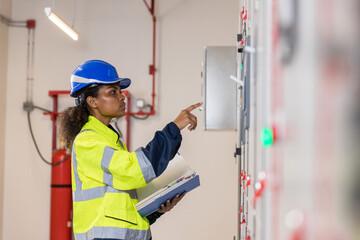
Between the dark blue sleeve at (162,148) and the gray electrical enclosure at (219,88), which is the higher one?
the gray electrical enclosure at (219,88)

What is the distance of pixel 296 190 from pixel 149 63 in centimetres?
427

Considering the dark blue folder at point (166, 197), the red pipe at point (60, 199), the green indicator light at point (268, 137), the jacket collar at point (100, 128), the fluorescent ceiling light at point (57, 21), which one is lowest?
the red pipe at point (60, 199)

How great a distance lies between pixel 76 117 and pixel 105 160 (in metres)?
0.43

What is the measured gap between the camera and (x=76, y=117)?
2.25 meters

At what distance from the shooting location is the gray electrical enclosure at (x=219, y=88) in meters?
2.21

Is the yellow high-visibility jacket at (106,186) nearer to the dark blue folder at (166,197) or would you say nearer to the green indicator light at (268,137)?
the dark blue folder at (166,197)

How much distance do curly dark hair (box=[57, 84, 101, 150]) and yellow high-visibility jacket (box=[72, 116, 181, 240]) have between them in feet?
0.45

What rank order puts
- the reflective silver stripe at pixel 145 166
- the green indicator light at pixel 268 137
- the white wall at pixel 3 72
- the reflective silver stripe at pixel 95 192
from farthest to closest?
1. the white wall at pixel 3 72
2. the reflective silver stripe at pixel 95 192
3. the reflective silver stripe at pixel 145 166
4. the green indicator light at pixel 268 137

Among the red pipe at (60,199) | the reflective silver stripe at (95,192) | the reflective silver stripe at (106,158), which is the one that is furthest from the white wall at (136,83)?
the reflective silver stripe at (106,158)

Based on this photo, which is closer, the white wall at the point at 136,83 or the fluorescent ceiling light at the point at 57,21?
the fluorescent ceiling light at the point at 57,21

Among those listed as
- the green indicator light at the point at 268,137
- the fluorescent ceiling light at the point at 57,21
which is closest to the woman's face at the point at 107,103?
the fluorescent ceiling light at the point at 57,21

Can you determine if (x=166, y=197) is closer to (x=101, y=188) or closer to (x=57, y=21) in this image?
(x=101, y=188)

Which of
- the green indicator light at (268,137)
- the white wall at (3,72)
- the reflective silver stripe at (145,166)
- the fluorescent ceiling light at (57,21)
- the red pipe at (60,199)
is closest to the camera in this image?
the green indicator light at (268,137)

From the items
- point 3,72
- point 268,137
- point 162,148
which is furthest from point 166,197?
point 3,72
